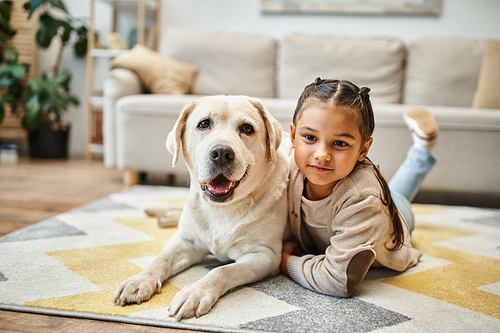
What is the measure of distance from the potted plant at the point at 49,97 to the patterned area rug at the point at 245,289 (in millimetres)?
2908

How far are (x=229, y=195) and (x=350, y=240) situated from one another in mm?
427

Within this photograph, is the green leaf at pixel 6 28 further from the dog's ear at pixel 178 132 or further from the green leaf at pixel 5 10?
the dog's ear at pixel 178 132

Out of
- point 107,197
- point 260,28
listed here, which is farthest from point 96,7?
point 107,197

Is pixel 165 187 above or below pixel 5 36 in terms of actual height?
below

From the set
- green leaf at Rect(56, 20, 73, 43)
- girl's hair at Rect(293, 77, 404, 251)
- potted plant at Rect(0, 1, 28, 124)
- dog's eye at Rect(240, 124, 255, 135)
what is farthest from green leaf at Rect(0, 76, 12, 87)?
girl's hair at Rect(293, 77, 404, 251)

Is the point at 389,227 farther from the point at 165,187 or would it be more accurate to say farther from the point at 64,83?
the point at 64,83

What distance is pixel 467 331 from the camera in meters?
1.05

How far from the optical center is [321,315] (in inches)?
44.1

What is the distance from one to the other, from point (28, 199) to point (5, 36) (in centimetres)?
339

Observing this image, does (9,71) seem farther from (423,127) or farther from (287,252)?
(423,127)

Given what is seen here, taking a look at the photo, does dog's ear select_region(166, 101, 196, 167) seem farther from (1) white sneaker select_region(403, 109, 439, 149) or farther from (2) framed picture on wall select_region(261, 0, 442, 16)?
(2) framed picture on wall select_region(261, 0, 442, 16)

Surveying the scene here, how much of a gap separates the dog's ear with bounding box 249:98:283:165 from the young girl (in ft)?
0.22

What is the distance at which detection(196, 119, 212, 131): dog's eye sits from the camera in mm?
1391

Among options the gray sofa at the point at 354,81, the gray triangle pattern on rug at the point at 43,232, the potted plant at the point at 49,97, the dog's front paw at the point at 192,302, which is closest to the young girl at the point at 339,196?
the dog's front paw at the point at 192,302
